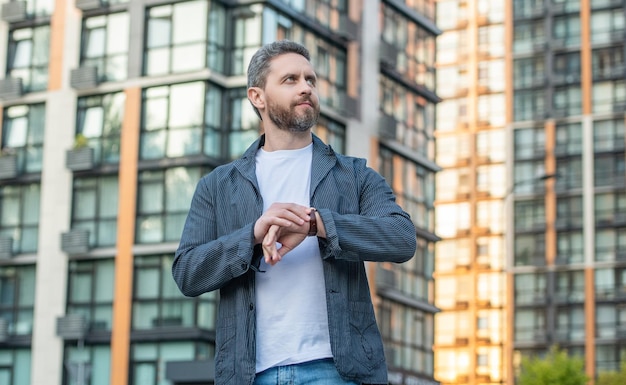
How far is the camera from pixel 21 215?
163ft

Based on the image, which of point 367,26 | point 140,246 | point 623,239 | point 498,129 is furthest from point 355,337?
point 498,129

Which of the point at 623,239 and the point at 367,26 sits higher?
the point at 367,26

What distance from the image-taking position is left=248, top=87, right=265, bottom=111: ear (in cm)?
523

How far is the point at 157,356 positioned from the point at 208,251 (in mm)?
41508

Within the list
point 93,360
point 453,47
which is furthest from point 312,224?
point 453,47

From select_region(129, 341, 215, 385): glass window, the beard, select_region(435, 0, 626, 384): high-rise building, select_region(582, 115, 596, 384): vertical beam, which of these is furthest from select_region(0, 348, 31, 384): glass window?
select_region(582, 115, 596, 384): vertical beam

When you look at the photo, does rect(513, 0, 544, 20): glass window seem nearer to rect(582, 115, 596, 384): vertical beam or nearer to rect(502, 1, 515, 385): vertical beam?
rect(502, 1, 515, 385): vertical beam

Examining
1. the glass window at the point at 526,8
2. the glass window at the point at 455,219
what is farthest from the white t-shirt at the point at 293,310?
the glass window at the point at 455,219

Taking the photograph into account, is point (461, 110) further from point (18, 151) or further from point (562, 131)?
point (18, 151)

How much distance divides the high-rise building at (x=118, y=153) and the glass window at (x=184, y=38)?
5cm

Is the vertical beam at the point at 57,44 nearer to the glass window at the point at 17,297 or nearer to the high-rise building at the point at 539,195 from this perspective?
the glass window at the point at 17,297

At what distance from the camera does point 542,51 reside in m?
102

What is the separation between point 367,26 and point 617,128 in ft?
154

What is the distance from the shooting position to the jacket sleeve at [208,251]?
4.83 meters
